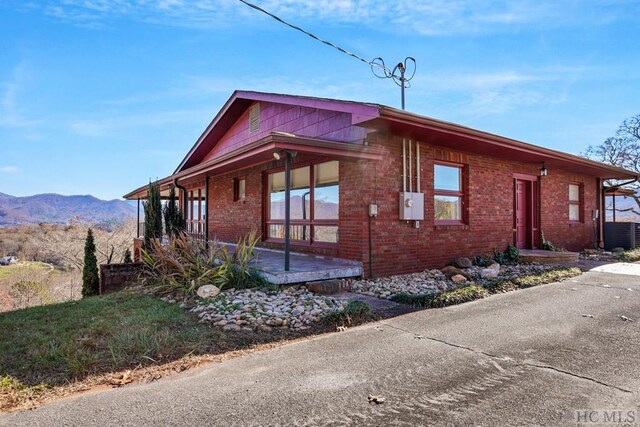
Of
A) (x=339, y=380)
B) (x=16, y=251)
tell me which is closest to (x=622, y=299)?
(x=339, y=380)

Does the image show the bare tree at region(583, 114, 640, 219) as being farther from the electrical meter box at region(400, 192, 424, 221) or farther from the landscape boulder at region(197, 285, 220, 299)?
the landscape boulder at region(197, 285, 220, 299)

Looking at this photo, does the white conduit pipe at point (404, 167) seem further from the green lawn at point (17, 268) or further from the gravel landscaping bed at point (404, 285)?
the green lawn at point (17, 268)

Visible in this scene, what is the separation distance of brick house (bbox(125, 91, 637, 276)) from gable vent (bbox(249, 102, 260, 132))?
3 cm

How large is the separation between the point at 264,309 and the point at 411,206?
4040 mm

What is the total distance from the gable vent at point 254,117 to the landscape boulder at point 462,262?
7082mm

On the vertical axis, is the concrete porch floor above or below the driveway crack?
above

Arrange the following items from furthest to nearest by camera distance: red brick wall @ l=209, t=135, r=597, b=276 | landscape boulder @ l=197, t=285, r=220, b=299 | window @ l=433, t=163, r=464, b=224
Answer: window @ l=433, t=163, r=464, b=224
red brick wall @ l=209, t=135, r=597, b=276
landscape boulder @ l=197, t=285, r=220, b=299

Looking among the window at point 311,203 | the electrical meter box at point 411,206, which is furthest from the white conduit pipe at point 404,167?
the window at point 311,203

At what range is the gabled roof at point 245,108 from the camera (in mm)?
6845

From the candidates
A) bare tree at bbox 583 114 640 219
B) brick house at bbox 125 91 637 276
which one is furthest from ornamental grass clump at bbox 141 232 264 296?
bare tree at bbox 583 114 640 219

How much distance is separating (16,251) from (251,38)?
3987cm

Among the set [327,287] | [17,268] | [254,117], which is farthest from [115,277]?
[17,268]

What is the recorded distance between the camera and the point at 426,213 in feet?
27.5

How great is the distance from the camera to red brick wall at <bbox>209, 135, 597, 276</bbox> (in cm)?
754
